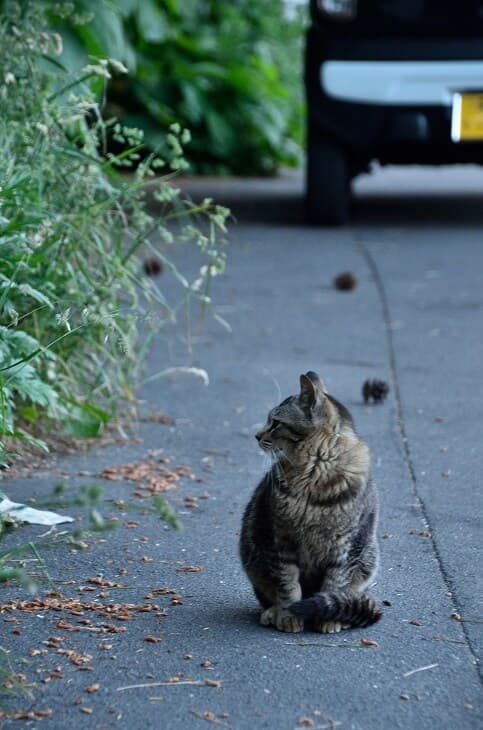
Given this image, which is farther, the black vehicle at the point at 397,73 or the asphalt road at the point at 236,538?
the black vehicle at the point at 397,73

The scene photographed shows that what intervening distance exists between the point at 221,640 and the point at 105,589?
1.58 ft

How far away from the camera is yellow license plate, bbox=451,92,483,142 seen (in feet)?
29.7

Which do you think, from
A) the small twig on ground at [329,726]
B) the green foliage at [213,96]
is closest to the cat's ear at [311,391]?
the small twig on ground at [329,726]

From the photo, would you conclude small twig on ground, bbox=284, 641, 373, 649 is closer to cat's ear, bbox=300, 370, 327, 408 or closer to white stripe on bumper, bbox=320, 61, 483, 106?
cat's ear, bbox=300, 370, 327, 408

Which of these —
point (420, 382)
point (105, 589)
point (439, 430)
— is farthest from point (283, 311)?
point (105, 589)

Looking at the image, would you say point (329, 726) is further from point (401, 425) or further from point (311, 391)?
point (401, 425)

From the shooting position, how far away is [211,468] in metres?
4.94

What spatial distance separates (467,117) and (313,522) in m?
6.13

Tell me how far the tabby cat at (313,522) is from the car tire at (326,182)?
20.0 feet

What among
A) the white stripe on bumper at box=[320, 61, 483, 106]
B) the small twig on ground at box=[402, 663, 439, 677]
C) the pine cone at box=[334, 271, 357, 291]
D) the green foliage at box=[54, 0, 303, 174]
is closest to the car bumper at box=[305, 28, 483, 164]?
the white stripe on bumper at box=[320, 61, 483, 106]

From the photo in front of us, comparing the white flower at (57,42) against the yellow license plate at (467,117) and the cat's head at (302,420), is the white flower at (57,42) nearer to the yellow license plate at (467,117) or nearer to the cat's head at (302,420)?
the cat's head at (302,420)

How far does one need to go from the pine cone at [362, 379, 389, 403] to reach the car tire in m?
4.02

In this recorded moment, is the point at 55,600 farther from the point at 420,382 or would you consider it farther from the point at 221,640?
the point at 420,382

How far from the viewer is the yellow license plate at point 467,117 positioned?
905 cm
